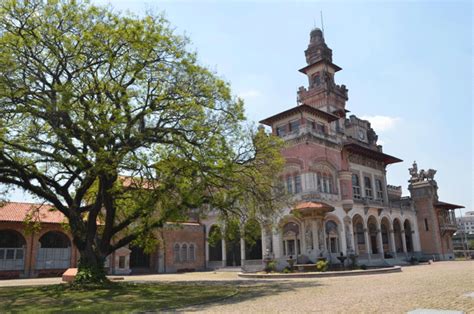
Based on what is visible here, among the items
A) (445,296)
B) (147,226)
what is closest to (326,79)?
(147,226)

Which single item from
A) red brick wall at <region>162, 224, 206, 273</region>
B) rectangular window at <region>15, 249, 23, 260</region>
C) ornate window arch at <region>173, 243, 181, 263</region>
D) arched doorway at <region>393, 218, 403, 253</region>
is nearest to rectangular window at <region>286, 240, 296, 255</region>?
red brick wall at <region>162, 224, 206, 273</region>

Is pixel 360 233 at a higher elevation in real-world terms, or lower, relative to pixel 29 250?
higher

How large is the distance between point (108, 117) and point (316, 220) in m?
19.9

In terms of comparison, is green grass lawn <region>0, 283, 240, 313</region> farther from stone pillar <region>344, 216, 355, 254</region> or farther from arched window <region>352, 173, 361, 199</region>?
arched window <region>352, 173, 361, 199</region>

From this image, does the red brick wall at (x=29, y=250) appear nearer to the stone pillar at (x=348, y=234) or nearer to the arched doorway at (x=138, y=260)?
the arched doorway at (x=138, y=260)

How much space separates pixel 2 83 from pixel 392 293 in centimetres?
1522

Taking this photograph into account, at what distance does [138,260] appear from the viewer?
37.7 meters

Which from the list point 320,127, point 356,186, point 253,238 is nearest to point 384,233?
point 356,186

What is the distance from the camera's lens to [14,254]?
30.4 meters

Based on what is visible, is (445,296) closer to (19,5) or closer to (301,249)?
(19,5)

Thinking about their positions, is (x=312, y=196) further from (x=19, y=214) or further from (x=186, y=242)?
(x=19, y=214)

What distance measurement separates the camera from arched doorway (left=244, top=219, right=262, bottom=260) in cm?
2052

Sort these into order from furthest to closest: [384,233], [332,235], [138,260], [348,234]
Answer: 1. [384,233]
2. [138,260]
3. [348,234]
4. [332,235]

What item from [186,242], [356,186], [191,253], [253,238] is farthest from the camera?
[191,253]
